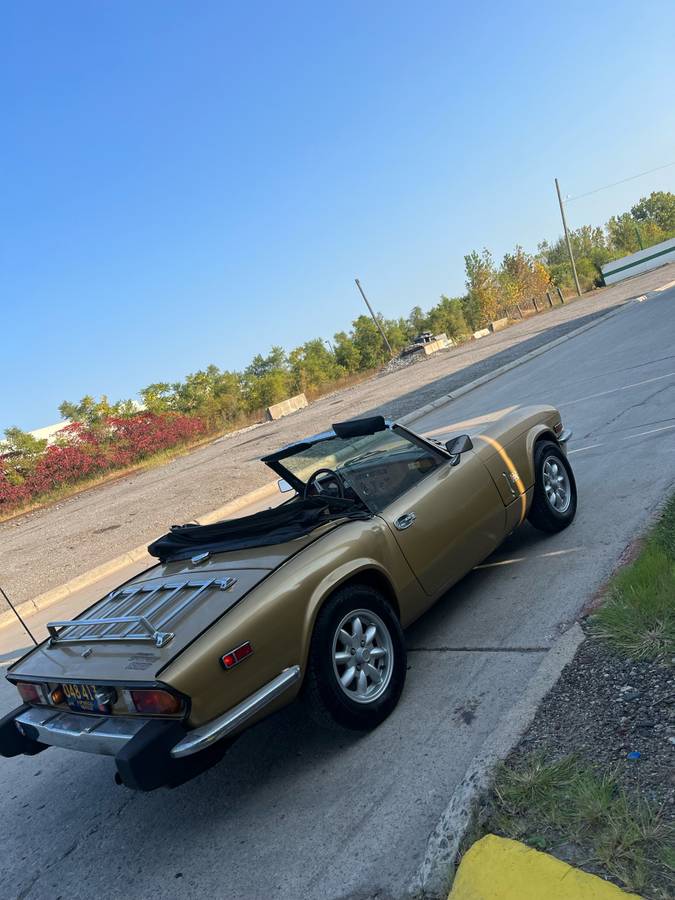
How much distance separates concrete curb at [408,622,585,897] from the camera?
2.36 metres

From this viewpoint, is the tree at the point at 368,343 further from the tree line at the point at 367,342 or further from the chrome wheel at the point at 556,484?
the chrome wheel at the point at 556,484

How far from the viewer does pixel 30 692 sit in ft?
12.2

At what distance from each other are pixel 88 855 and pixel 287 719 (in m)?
1.20

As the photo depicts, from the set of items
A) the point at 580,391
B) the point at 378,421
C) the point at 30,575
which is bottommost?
the point at 580,391

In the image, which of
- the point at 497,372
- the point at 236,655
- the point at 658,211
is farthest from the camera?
the point at 658,211

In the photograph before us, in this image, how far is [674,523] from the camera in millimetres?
4527

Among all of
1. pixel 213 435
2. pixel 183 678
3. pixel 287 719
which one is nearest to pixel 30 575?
pixel 287 719

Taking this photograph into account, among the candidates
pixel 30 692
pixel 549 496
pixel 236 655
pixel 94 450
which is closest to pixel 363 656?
pixel 236 655

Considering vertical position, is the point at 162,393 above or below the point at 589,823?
above

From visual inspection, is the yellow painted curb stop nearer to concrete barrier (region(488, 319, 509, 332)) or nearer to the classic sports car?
the classic sports car

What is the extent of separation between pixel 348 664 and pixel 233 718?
2.47ft

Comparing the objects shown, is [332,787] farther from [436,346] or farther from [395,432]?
[436,346]

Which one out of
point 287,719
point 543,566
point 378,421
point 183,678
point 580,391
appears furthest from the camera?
point 580,391

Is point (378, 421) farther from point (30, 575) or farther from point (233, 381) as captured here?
point (233, 381)
